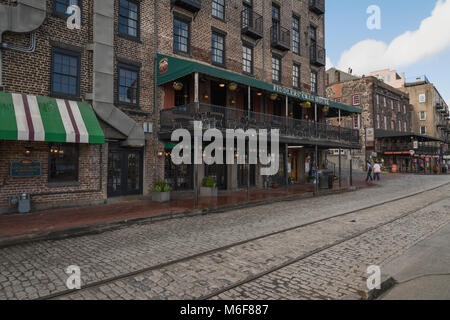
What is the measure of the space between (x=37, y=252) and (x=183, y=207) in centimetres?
529

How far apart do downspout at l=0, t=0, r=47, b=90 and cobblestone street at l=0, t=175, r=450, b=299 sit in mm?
7135

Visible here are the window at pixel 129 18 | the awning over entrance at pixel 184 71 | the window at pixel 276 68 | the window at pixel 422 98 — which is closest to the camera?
the awning over entrance at pixel 184 71

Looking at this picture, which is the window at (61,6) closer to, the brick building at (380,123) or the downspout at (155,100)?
the downspout at (155,100)

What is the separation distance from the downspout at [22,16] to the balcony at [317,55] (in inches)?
724

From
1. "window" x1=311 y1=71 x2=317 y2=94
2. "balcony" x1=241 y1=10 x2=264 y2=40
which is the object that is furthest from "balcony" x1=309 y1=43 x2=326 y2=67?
"balcony" x1=241 y1=10 x2=264 y2=40

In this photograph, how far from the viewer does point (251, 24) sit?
17031mm

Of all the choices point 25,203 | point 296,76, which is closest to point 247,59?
point 296,76

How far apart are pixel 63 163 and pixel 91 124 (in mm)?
1934

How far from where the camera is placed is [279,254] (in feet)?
18.0

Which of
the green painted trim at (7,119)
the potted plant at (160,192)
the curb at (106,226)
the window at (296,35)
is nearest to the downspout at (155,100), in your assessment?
the potted plant at (160,192)

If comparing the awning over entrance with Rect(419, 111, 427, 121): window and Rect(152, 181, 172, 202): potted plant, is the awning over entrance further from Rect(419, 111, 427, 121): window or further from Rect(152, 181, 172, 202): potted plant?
Rect(419, 111, 427, 121): window

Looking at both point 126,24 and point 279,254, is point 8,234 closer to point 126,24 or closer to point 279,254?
point 279,254

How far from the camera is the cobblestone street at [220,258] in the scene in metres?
3.96
